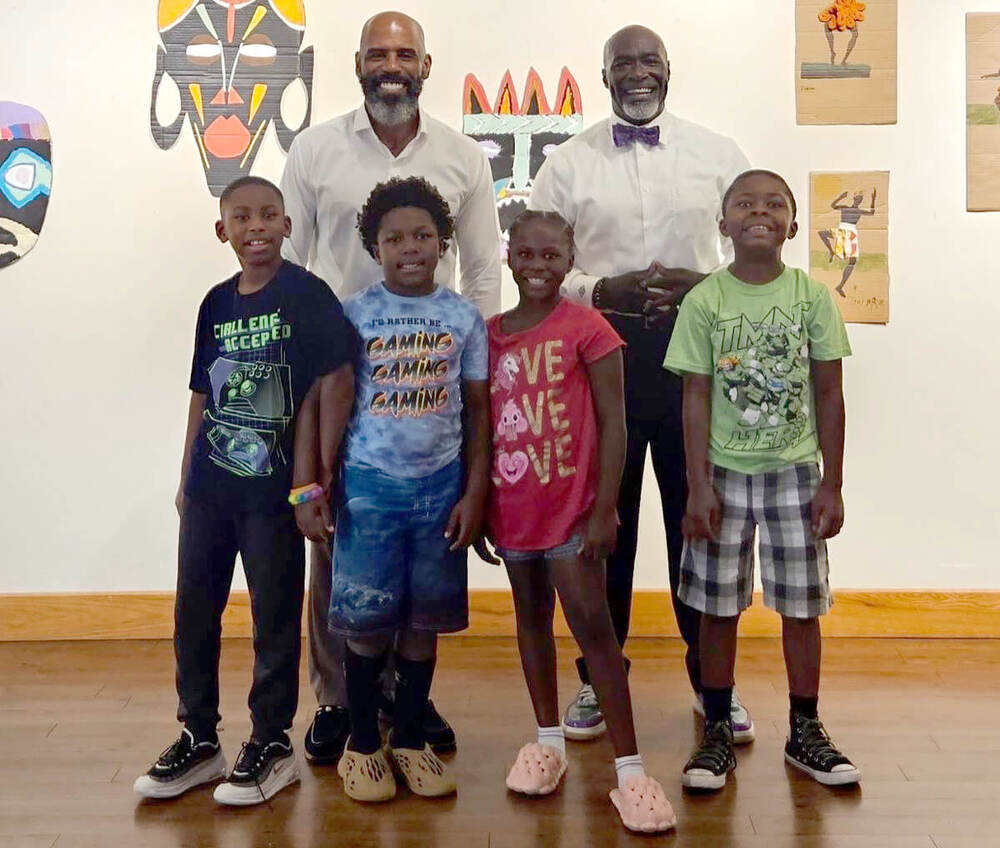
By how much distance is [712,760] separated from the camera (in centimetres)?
228

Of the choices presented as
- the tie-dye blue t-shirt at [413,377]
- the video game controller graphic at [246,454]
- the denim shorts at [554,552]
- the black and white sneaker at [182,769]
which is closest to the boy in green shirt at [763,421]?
the denim shorts at [554,552]

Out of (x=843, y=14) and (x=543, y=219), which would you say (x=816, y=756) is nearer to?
(x=543, y=219)

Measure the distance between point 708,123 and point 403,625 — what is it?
1.81m

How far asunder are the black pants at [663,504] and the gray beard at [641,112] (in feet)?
1.97

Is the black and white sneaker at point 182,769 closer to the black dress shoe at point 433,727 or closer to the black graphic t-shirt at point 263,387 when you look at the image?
the black dress shoe at point 433,727

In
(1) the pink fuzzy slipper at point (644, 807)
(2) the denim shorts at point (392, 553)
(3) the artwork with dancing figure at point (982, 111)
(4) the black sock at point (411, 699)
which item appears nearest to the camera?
(1) the pink fuzzy slipper at point (644, 807)

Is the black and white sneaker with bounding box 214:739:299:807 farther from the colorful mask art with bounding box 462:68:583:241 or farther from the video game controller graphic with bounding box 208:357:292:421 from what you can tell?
the colorful mask art with bounding box 462:68:583:241

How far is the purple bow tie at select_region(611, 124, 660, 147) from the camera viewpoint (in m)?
2.51

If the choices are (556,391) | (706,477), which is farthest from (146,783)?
(706,477)

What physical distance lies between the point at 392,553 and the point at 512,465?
0.27 m

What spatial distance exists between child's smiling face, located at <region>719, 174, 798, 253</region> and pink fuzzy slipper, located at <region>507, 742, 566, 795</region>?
3.42 feet

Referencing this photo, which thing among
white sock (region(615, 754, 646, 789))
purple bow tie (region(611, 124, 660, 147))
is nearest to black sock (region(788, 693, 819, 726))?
white sock (region(615, 754, 646, 789))

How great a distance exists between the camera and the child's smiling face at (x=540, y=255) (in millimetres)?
2137

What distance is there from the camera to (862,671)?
3045 mm
